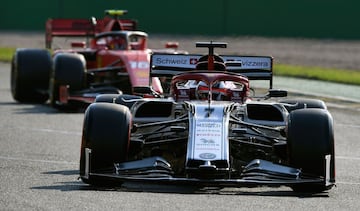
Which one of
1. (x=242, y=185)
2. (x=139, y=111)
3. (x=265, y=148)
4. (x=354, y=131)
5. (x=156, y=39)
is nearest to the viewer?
(x=242, y=185)

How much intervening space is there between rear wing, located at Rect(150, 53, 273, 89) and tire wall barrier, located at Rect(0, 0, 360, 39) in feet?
84.9

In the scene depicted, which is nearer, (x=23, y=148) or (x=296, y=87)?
(x=23, y=148)

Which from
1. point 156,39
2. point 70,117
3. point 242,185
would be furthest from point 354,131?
point 156,39

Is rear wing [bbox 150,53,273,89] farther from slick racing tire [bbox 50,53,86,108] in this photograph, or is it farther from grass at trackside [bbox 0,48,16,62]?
grass at trackside [bbox 0,48,16,62]

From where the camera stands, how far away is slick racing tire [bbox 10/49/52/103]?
19.9 metres

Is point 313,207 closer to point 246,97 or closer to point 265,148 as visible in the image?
point 265,148

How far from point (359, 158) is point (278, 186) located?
11.7 ft

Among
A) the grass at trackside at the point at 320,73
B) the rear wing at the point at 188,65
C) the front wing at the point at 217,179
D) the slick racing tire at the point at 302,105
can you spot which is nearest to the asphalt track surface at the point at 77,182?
the front wing at the point at 217,179

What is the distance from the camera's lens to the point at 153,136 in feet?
35.3

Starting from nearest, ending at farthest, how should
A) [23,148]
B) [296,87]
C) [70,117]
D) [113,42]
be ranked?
[23,148] < [70,117] < [113,42] < [296,87]

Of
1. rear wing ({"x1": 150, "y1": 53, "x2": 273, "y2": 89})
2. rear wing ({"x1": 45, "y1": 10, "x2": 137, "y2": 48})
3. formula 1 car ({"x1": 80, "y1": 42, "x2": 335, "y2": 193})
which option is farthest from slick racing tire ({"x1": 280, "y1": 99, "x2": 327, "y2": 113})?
rear wing ({"x1": 45, "y1": 10, "x2": 137, "y2": 48})

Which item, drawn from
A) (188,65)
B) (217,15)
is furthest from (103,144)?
(217,15)

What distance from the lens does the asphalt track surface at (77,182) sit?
8922mm

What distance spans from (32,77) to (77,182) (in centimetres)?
962
